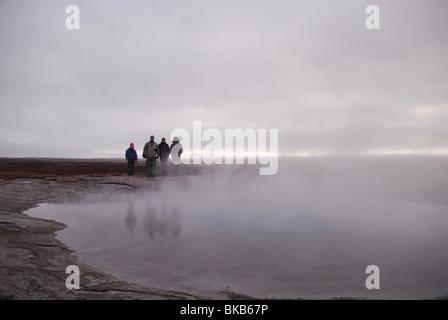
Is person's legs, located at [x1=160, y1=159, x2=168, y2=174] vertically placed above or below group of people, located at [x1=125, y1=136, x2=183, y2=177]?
below

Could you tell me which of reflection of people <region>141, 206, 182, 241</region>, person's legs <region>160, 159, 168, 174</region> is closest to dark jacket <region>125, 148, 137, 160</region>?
person's legs <region>160, 159, 168, 174</region>

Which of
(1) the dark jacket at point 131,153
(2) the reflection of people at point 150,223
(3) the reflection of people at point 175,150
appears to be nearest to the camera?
(2) the reflection of people at point 150,223

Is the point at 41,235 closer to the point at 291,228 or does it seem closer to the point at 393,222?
the point at 291,228

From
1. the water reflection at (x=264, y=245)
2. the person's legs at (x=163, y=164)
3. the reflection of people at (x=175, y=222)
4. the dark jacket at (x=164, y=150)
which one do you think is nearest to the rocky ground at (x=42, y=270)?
the water reflection at (x=264, y=245)

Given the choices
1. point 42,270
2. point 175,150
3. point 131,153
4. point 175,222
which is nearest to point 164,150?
point 175,150

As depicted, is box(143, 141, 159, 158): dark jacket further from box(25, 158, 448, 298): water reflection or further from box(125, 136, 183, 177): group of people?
box(25, 158, 448, 298): water reflection

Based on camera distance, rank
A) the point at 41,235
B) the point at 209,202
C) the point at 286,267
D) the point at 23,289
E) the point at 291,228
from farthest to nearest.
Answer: the point at 209,202
the point at 291,228
the point at 41,235
the point at 286,267
the point at 23,289

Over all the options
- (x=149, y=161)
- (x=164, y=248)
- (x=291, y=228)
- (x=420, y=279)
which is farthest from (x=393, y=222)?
(x=149, y=161)

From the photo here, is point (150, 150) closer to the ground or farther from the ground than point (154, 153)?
farther from the ground

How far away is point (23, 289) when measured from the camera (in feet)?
11.1

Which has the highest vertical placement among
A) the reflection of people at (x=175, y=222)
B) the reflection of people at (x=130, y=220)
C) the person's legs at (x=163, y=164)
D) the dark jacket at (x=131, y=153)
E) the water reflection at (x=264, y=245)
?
the dark jacket at (x=131, y=153)

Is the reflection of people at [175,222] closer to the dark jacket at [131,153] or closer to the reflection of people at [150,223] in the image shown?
the reflection of people at [150,223]

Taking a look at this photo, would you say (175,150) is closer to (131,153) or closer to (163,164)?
(163,164)

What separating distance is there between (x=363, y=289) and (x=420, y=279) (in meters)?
0.96
